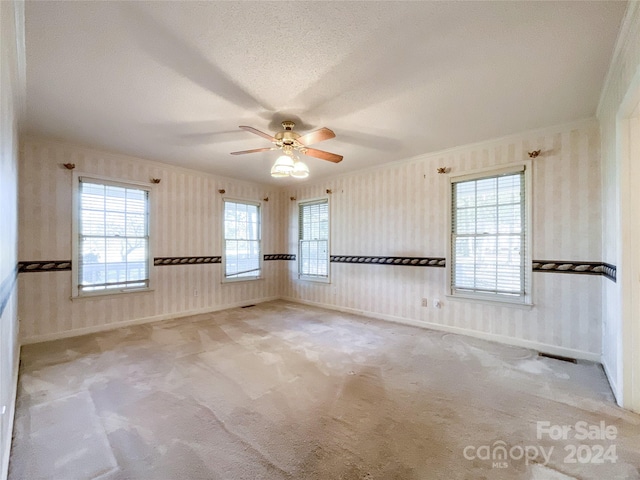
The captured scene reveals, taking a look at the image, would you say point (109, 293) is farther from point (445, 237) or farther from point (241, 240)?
point (445, 237)

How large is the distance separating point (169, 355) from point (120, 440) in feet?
4.72

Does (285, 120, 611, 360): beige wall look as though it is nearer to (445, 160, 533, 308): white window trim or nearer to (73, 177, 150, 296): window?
(445, 160, 533, 308): white window trim

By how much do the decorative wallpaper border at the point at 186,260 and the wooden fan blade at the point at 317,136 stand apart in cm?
326

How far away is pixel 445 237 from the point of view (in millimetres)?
4094

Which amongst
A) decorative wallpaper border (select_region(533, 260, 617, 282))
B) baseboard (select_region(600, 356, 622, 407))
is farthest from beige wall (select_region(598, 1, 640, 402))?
decorative wallpaper border (select_region(533, 260, 617, 282))

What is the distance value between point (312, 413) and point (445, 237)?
120 inches

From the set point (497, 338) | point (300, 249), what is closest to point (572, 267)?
point (497, 338)

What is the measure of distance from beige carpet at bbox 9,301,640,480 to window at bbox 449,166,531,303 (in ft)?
2.52

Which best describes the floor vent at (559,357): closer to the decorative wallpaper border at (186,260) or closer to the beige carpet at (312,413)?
the beige carpet at (312,413)

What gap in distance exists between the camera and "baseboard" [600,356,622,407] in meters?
2.21

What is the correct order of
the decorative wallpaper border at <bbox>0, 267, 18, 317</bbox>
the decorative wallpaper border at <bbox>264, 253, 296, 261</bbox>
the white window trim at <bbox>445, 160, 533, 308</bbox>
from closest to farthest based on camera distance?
1. the decorative wallpaper border at <bbox>0, 267, 18, 317</bbox>
2. the white window trim at <bbox>445, 160, 533, 308</bbox>
3. the decorative wallpaper border at <bbox>264, 253, 296, 261</bbox>

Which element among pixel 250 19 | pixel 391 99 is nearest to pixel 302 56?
pixel 250 19

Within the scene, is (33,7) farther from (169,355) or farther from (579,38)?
(579,38)

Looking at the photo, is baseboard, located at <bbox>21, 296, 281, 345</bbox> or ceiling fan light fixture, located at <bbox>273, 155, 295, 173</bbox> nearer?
ceiling fan light fixture, located at <bbox>273, 155, 295, 173</bbox>
